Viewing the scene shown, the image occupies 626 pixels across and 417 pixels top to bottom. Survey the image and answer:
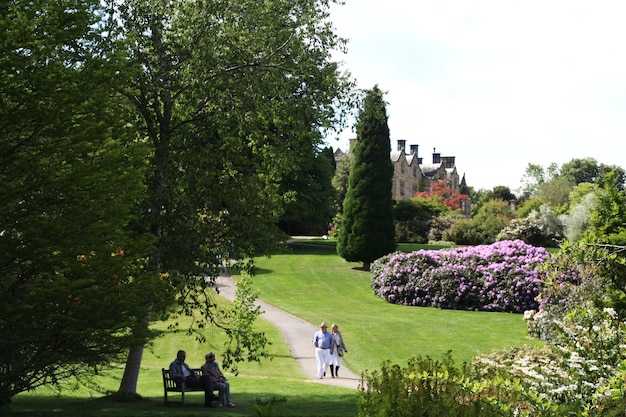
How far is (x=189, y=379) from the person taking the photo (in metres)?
16.0

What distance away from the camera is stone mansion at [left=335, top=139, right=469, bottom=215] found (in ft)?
316

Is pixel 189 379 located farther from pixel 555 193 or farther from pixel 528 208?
pixel 555 193

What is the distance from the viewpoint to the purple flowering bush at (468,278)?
3047 centimetres

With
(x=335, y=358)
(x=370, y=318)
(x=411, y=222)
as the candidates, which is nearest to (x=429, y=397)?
(x=335, y=358)

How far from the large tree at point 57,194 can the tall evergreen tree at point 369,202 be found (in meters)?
29.2

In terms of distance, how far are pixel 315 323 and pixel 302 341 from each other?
306cm

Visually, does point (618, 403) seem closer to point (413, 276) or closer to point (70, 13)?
point (70, 13)

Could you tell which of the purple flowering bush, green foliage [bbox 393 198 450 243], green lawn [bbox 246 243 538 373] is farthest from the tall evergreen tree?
green foliage [bbox 393 198 450 243]

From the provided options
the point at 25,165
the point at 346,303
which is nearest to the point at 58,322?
the point at 25,165

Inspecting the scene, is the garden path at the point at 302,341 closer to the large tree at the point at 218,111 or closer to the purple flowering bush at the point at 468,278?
the large tree at the point at 218,111

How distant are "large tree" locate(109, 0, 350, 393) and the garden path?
3.89 meters

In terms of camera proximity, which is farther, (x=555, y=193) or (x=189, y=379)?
(x=555, y=193)

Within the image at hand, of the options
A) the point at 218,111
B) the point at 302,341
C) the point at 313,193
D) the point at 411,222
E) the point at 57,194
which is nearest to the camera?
the point at 57,194

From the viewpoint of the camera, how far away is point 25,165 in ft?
34.3
